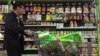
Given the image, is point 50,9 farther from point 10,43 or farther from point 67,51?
point 67,51

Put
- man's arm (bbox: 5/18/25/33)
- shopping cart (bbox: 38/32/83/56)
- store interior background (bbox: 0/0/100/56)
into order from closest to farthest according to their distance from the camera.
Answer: shopping cart (bbox: 38/32/83/56) → man's arm (bbox: 5/18/25/33) → store interior background (bbox: 0/0/100/56)

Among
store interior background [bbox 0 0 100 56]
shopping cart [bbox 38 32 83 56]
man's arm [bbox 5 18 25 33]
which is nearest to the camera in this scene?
shopping cart [bbox 38 32 83 56]

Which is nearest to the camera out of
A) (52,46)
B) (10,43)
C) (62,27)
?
(52,46)

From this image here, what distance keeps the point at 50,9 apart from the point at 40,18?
357mm

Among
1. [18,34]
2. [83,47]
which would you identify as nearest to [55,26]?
[18,34]

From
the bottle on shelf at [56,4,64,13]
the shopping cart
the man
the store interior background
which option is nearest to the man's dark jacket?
the man

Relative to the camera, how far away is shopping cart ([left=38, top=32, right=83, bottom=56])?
14.7 feet

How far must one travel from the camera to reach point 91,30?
971cm

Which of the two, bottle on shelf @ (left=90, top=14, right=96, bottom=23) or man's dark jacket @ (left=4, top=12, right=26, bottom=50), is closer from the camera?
man's dark jacket @ (left=4, top=12, right=26, bottom=50)

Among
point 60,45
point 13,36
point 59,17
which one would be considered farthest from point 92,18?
point 60,45

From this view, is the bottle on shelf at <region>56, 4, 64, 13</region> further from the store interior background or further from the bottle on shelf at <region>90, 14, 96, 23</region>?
the bottle on shelf at <region>90, 14, 96, 23</region>

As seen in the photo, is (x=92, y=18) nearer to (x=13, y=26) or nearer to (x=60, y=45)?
(x=13, y=26)

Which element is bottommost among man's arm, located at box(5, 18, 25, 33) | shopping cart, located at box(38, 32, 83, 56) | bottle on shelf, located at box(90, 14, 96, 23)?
bottle on shelf, located at box(90, 14, 96, 23)

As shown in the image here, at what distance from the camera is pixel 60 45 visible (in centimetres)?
448
